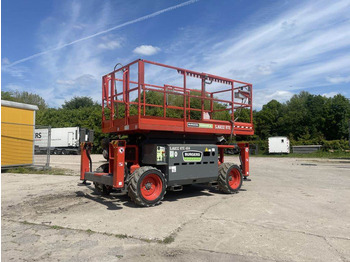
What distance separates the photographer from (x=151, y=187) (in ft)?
23.0

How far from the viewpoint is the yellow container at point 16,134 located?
13547 mm

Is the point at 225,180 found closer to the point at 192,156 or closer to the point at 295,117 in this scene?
the point at 192,156

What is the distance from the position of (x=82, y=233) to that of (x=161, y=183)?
2.61m

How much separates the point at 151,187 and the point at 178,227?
1.98m

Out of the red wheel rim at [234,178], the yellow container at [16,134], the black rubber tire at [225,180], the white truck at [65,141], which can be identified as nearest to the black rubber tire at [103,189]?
the black rubber tire at [225,180]

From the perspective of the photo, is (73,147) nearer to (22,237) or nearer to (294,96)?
(22,237)

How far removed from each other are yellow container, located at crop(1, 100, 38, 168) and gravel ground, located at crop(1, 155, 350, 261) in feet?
19.5

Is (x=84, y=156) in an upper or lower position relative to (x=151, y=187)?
upper

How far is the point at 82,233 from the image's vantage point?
4.81 m

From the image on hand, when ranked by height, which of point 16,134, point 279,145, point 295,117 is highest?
point 295,117

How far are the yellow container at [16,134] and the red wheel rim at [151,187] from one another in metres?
9.71

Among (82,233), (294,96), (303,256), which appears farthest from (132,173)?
(294,96)

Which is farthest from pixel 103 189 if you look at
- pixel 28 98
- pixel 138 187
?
pixel 28 98

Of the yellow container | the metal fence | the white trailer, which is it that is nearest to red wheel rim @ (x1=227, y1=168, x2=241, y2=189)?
the metal fence
